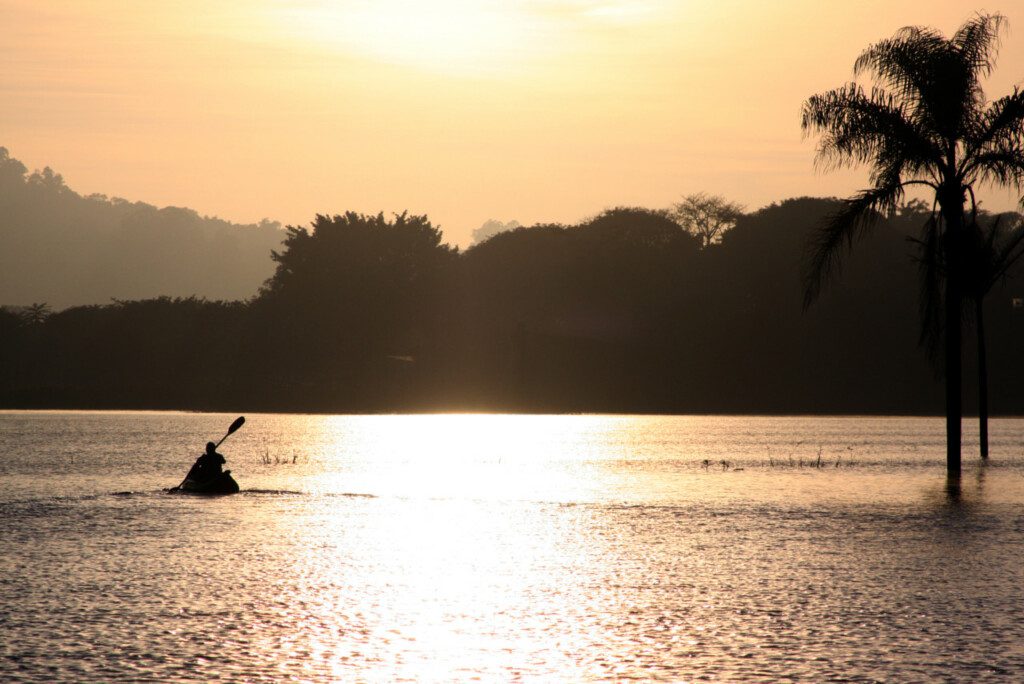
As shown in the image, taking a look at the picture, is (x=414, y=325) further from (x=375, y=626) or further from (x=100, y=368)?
(x=375, y=626)

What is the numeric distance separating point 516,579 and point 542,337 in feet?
378

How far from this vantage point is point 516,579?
59.8 ft

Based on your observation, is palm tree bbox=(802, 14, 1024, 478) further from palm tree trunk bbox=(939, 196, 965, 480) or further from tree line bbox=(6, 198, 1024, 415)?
tree line bbox=(6, 198, 1024, 415)

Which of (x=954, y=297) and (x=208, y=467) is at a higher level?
(x=954, y=297)

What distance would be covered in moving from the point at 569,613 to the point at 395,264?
4494 inches

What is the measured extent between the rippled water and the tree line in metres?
86.6

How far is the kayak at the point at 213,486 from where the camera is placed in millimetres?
34062

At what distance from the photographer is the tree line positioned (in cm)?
12638

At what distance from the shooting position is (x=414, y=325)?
12950 cm

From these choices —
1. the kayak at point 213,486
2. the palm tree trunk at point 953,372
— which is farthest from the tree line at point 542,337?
the kayak at point 213,486

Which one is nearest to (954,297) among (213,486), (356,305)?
(213,486)

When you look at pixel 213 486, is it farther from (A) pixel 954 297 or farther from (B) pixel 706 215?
(B) pixel 706 215

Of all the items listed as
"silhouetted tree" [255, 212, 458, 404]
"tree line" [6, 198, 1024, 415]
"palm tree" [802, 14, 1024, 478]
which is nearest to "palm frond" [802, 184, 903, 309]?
"palm tree" [802, 14, 1024, 478]

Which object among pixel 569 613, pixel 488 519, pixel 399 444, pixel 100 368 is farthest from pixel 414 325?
pixel 569 613
